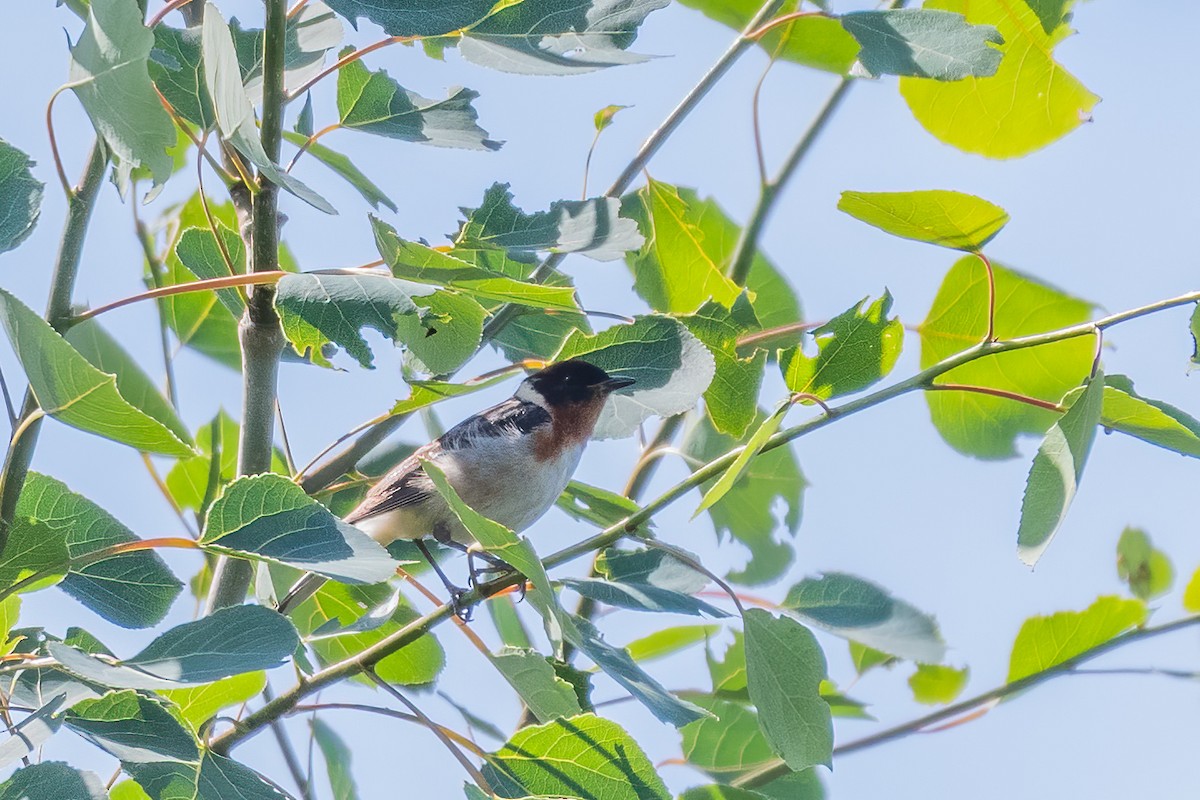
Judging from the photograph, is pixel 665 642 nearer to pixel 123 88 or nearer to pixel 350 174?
pixel 350 174

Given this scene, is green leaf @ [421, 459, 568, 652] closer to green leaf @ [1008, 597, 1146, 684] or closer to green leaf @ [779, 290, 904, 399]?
green leaf @ [779, 290, 904, 399]

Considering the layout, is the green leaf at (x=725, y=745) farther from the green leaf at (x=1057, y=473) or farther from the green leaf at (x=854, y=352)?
the green leaf at (x=1057, y=473)

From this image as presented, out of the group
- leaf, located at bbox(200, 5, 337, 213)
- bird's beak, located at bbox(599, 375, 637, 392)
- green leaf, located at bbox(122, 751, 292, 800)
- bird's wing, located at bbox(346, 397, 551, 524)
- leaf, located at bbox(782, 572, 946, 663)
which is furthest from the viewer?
bird's wing, located at bbox(346, 397, 551, 524)

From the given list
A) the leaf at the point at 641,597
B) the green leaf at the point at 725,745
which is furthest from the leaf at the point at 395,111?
the green leaf at the point at 725,745

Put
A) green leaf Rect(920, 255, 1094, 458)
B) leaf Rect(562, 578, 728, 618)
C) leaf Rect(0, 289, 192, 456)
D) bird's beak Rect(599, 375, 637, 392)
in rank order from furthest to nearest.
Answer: green leaf Rect(920, 255, 1094, 458), bird's beak Rect(599, 375, 637, 392), leaf Rect(562, 578, 728, 618), leaf Rect(0, 289, 192, 456)

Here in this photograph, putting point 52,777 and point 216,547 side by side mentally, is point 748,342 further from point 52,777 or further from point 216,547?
point 52,777

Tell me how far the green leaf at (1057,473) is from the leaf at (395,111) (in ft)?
3.72

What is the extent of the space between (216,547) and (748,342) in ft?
4.13

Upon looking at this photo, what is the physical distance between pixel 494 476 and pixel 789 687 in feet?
6.31

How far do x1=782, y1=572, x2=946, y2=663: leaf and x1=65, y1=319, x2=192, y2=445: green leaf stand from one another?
1385 mm

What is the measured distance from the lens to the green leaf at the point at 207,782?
179 centimetres

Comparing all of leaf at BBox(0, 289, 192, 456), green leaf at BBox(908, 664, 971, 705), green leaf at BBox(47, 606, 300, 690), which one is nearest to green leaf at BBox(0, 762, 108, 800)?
green leaf at BBox(47, 606, 300, 690)

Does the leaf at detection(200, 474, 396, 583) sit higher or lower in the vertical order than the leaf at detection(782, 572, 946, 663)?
higher

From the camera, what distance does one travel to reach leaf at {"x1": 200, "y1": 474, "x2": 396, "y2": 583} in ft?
5.76
